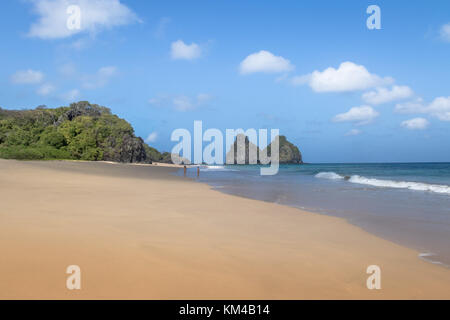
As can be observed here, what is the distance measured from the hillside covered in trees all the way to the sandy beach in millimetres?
38878

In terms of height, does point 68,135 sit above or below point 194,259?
above

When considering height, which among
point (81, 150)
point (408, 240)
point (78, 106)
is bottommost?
point (408, 240)

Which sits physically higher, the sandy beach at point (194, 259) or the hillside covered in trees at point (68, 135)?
the hillside covered in trees at point (68, 135)

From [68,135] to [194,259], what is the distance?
54.3m

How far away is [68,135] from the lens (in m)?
51.1

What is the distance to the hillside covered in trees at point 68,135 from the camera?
45188 millimetres

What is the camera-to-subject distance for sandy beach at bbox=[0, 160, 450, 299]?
9.21ft

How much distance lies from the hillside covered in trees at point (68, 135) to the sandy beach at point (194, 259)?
128 feet

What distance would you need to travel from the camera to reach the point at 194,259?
144 inches

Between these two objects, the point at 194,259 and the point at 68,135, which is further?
the point at 68,135

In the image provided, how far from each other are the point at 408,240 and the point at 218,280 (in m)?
3.97

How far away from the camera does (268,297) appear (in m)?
2.74
